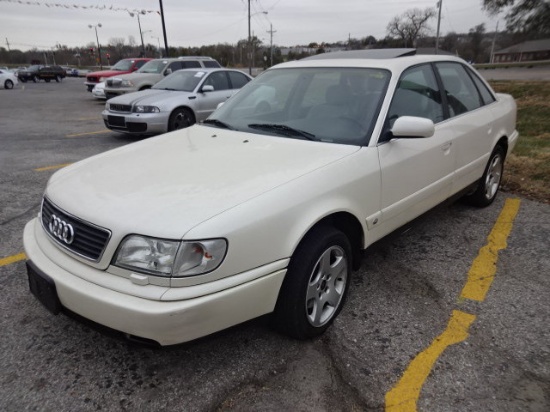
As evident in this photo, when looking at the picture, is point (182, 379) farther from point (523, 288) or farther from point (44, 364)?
point (523, 288)

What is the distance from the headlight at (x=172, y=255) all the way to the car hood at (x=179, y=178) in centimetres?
5

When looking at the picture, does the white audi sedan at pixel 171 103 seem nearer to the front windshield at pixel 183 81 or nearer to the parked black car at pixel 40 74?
the front windshield at pixel 183 81

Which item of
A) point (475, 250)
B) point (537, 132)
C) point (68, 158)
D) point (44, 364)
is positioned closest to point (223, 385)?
point (44, 364)

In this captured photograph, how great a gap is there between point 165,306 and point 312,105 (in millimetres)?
1932

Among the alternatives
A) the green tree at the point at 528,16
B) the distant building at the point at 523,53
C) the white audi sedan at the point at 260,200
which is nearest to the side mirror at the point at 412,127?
the white audi sedan at the point at 260,200

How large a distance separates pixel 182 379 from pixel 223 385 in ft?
0.74

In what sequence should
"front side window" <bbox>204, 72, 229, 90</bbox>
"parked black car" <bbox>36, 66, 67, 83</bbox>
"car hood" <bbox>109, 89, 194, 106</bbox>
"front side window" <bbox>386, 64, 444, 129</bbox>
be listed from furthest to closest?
"parked black car" <bbox>36, 66, 67, 83</bbox> < "front side window" <bbox>204, 72, 229, 90</bbox> < "car hood" <bbox>109, 89, 194, 106</bbox> < "front side window" <bbox>386, 64, 444, 129</bbox>

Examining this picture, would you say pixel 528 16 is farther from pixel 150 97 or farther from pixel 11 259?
pixel 11 259

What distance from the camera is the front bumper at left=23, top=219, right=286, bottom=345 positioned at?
185 cm

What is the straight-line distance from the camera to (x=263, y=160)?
101 inches

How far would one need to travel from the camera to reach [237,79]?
32.1ft

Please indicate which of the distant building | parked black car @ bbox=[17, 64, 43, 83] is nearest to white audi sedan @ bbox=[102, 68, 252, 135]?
parked black car @ bbox=[17, 64, 43, 83]

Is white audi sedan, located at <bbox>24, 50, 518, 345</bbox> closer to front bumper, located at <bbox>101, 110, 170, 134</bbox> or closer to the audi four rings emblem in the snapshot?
the audi four rings emblem

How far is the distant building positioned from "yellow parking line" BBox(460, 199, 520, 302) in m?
85.5
